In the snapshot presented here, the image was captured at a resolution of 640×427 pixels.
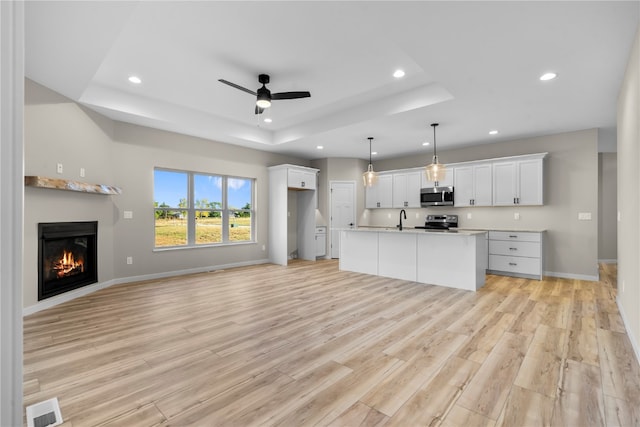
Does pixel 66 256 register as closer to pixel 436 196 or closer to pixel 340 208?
pixel 340 208

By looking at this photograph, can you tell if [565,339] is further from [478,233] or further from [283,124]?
[283,124]

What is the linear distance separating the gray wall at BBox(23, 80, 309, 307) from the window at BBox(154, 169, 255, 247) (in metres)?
0.19

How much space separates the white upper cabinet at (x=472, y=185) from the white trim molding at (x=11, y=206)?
6.98m

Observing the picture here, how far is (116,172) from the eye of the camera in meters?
5.04

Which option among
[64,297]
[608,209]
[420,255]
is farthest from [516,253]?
Answer: [64,297]

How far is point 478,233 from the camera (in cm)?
465

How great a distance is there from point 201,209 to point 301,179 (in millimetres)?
2368

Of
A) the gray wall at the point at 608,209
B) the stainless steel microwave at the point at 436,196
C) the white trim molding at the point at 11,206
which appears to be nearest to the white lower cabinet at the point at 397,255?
the stainless steel microwave at the point at 436,196

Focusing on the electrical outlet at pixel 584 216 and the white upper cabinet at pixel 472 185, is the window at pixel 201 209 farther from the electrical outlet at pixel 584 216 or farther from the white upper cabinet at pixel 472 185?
the electrical outlet at pixel 584 216

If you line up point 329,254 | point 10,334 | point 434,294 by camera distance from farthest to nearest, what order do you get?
point 329,254
point 434,294
point 10,334

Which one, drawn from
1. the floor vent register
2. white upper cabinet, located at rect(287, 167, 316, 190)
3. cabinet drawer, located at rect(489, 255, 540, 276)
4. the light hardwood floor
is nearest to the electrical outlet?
cabinet drawer, located at rect(489, 255, 540, 276)

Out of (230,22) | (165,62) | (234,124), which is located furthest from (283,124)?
(230,22)

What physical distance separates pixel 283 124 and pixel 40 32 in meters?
3.78

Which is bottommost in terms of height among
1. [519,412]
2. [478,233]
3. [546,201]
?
[519,412]
